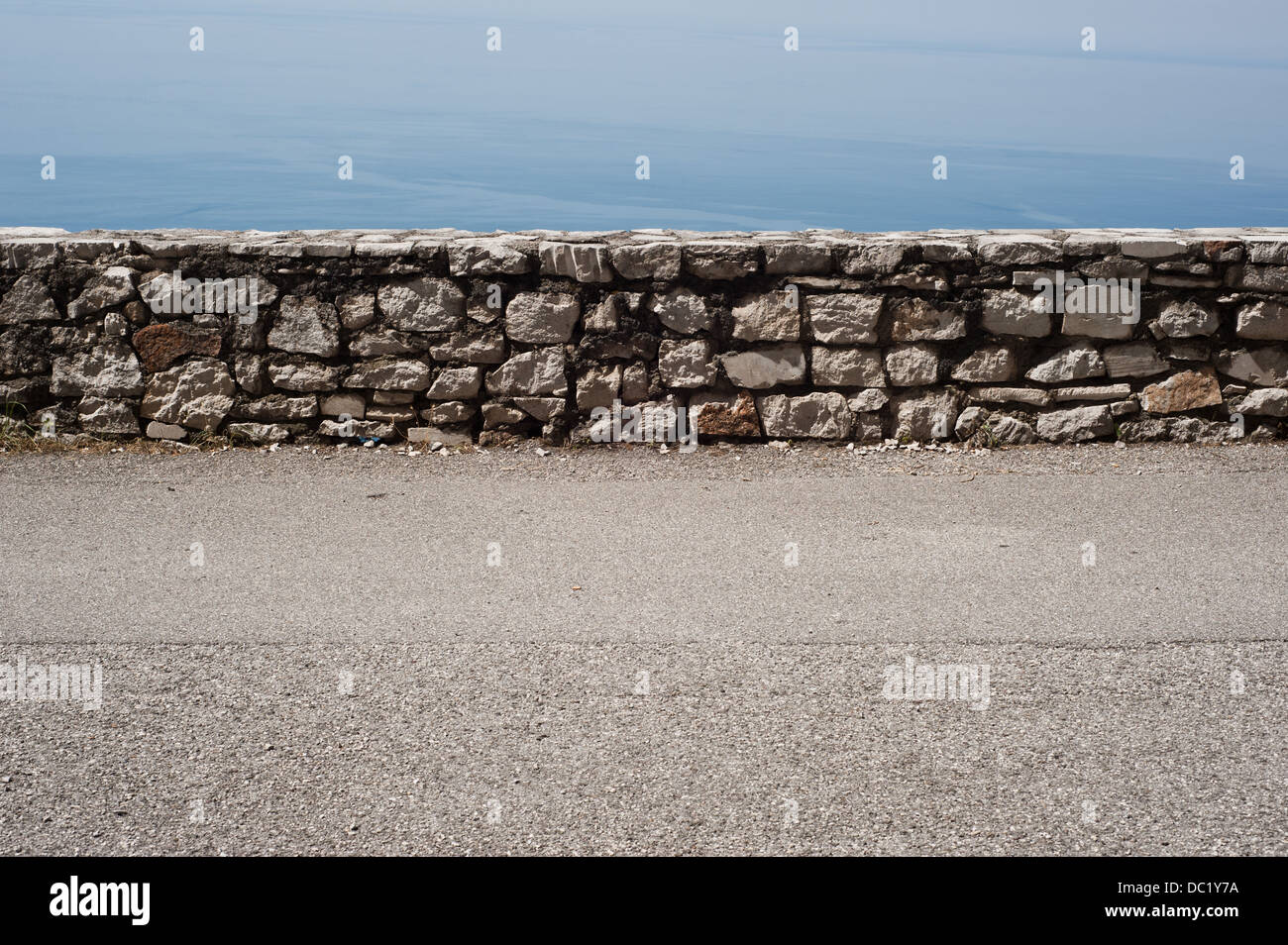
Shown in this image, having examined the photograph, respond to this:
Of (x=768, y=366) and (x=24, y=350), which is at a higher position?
(x=24, y=350)

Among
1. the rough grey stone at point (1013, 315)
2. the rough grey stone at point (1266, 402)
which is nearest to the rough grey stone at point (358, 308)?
the rough grey stone at point (1013, 315)

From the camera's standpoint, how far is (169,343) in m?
7.18

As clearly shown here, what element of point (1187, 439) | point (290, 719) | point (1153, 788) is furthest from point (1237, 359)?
point (290, 719)

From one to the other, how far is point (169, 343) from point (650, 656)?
4566mm

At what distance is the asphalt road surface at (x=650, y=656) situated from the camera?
3254 mm

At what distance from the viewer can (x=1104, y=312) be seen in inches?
274

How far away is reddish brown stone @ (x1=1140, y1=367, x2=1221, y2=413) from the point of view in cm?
708

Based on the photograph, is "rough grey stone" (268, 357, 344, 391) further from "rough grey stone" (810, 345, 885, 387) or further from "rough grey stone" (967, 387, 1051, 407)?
"rough grey stone" (967, 387, 1051, 407)

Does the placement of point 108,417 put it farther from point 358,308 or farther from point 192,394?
point 358,308

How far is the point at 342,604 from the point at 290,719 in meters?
1.06

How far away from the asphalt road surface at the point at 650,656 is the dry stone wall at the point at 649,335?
1.58ft

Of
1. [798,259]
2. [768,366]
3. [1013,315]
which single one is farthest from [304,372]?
[1013,315]

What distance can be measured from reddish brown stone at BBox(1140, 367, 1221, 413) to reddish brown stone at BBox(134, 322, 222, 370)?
6.18 metres

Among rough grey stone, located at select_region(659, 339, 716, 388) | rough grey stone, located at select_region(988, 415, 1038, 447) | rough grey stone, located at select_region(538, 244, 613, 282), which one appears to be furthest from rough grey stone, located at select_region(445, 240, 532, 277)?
rough grey stone, located at select_region(988, 415, 1038, 447)
